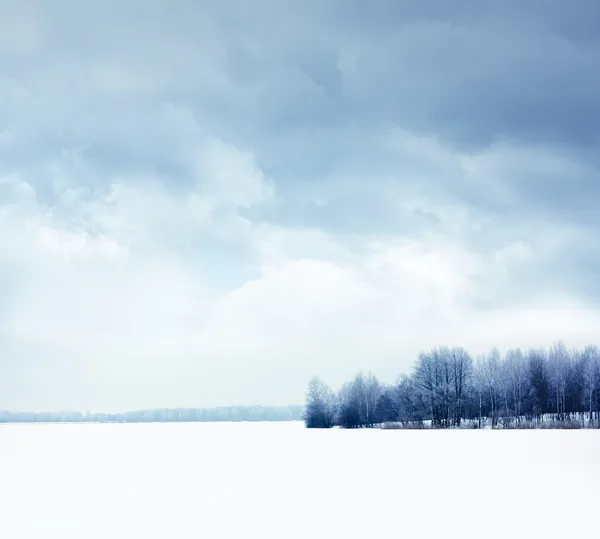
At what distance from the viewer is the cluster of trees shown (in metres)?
67.2

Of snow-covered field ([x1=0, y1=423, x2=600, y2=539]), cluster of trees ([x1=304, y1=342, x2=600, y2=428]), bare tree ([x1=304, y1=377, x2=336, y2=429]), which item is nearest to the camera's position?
snow-covered field ([x1=0, y1=423, x2=600, y2=539])

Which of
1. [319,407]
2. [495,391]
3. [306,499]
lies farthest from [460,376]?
[306,499]

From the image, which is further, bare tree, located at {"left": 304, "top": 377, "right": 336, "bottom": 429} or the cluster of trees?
bare tree, located at {"left": 304, "top": 377, "right": 336, "bottom": 429}

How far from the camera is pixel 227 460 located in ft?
71.8

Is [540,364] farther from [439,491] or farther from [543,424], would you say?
[439,491]

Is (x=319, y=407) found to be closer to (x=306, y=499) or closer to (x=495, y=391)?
(x=495, y=391)

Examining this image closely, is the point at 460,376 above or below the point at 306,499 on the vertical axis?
above

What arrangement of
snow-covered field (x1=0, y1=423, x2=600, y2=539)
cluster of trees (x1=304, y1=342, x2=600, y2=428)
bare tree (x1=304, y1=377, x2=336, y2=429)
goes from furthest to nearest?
bare tree (x1=304, y1=377, x2=336, y2=429) → cluster of trees (x1=304, y1=342, x2=600, y2=428) → snow-covered field (x1=0, y1=423, x2=600, y2=539)

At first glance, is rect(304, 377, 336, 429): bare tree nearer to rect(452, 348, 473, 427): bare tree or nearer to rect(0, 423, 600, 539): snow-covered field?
rect(452, 348, 473, 427): bare tree

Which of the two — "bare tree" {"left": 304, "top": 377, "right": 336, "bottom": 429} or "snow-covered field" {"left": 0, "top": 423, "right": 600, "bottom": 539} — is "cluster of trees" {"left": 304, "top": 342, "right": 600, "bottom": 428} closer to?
"bare tree" {"left": 304, "top": 377, "right": 336, "bottom": 429}

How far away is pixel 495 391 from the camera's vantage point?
240 feet

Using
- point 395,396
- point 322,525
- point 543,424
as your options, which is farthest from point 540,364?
point 322,525

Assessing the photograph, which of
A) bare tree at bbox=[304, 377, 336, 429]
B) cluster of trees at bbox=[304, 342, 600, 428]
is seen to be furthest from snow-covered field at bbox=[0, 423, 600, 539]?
bare tree at bbox=[304, 377, 336, 429]

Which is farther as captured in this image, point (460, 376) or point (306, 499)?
point (460, 376)
